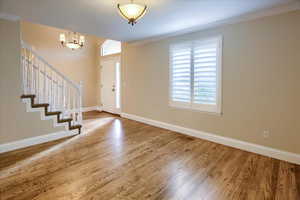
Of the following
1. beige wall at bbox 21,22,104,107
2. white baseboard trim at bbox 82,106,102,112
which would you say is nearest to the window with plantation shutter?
white baseboard trim at bbox 82,106,102,112

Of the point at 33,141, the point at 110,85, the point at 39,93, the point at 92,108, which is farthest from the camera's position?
the point at 92,108

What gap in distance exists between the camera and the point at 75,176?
234 cm

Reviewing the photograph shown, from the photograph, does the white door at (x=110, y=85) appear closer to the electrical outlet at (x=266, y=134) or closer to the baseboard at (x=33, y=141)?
the baseboard at (x=33, y=141)

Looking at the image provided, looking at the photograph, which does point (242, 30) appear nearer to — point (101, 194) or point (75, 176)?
point (101, 194)

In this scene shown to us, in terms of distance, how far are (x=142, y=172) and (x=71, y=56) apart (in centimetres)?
561

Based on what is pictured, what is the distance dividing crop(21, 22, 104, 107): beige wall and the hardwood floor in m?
3.58

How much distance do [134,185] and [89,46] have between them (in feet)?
20.5

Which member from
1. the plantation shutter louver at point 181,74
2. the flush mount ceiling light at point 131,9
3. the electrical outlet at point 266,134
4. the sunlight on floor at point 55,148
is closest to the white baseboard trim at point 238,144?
the electrical outlet at point 266,134

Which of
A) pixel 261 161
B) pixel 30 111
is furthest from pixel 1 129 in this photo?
pixel 261 161

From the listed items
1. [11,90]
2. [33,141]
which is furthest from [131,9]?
[33,141]

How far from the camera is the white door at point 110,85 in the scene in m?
6.32

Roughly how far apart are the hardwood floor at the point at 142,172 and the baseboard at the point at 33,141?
0.18m

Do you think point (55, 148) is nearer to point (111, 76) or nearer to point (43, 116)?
point (43, 116)

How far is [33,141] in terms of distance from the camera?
3484mm
